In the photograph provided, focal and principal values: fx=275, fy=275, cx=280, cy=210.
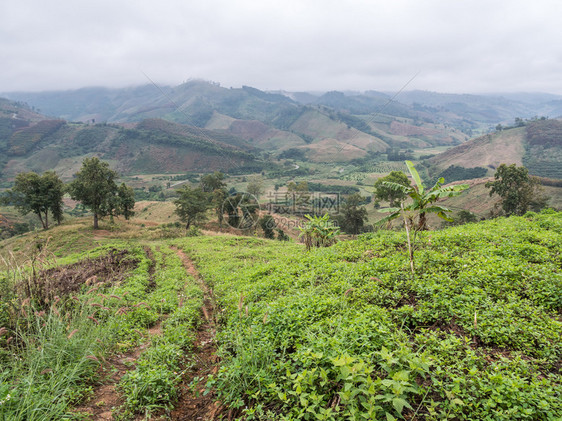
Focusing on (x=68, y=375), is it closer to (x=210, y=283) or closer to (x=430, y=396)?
Result: (x=430, y=396)

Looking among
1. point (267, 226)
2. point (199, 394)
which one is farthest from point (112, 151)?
point (199, 394)

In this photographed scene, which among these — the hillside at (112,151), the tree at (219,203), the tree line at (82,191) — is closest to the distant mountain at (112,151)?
the hillside at (112,151)

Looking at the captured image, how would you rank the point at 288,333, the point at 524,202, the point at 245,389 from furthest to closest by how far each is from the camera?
the point at 524,202 < the point at 288,333 < the point at 245,389

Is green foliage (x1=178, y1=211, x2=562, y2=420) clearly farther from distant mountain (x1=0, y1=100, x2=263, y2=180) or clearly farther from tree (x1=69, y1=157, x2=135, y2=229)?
distant mountain (x1=0, y1=100, x2=263, y2=180)

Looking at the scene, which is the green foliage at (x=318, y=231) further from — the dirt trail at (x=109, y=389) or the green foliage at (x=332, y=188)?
the green foliage at (x=332, y=188)

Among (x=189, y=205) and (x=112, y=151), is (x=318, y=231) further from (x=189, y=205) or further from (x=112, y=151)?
(x=112, y=151)

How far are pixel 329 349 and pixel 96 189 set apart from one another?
33966mm

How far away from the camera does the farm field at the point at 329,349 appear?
3088 mm

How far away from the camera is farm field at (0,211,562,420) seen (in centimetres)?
309

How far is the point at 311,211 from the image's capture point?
59094 mm

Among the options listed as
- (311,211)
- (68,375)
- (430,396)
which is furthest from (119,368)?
(311,211)

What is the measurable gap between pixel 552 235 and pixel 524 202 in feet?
97.5

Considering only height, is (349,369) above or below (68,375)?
above

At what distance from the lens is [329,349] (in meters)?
3.82
